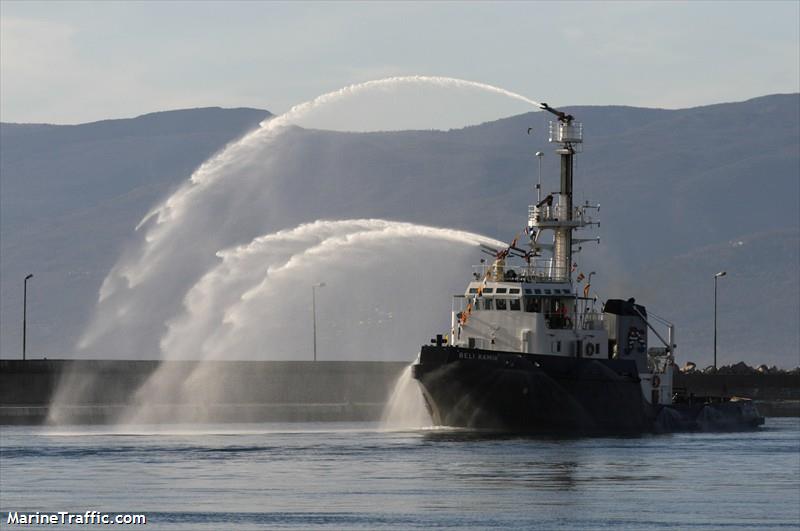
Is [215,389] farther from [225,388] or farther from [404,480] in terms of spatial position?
[404,480]

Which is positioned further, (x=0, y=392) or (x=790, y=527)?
(x=0, y=392)

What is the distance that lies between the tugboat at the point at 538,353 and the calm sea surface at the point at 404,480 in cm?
195

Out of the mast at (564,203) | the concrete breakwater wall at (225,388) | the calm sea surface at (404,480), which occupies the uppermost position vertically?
the mast at (564,203)

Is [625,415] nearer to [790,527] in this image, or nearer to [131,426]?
[131,426]

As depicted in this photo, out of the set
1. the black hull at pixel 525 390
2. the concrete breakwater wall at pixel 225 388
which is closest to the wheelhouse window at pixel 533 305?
the black hull at pixel 525 390

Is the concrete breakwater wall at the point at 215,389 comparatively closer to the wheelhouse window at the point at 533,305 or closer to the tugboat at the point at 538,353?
the tugboat at the point at 538,353

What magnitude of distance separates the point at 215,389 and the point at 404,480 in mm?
A: 55094

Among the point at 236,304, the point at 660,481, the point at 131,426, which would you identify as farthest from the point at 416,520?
the point at 236,304

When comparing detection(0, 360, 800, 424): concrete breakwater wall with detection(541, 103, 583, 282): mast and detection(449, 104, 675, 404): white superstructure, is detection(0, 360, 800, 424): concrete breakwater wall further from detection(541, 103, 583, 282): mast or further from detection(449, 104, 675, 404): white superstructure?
detection(541, 103, 583, 282): mast

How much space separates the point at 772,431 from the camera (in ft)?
273

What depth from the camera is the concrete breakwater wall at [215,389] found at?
3723 inches

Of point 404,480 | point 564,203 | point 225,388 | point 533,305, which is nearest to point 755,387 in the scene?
point 225,388

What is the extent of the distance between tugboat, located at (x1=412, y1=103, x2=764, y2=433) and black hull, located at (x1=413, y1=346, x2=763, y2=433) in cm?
4

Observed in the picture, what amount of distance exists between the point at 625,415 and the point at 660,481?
2041 cm
